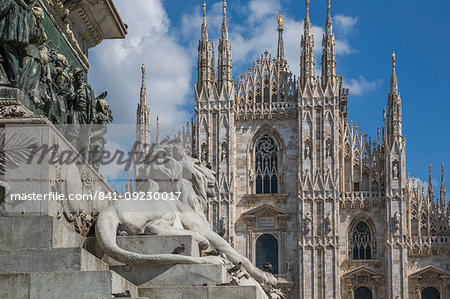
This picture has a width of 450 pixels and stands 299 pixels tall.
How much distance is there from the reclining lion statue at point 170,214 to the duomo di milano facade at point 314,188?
3017 centimetres

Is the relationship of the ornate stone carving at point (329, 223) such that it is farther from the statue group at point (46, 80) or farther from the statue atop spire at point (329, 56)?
the statue group at point (46, 80)

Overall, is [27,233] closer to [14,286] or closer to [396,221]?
[14,286]

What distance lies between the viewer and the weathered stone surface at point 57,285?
5.92 metres

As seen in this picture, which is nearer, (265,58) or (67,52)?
(67,52)

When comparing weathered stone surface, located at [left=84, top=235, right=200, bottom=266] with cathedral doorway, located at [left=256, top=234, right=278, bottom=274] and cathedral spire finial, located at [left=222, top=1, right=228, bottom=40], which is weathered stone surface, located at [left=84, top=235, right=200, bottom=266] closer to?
cathedral doorway, located at [left=256, top=234, right=278, bottom=274]

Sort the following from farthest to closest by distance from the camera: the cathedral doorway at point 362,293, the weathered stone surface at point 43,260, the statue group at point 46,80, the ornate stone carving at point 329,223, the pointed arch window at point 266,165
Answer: the pointed arch window at point 266,165 < the cathedral doorway at point 362,293 < the ornate stone carving at point 329,223 < the statue group at point 46,80 < the weathered stone surface at point 43,260

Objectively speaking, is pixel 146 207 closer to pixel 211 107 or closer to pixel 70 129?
pixel 70 129

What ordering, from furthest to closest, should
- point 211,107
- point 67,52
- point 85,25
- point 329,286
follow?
point 211,107 < point 329,286 < point 85,25 < point 67,52

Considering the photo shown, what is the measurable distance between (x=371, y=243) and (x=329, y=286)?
3.03m

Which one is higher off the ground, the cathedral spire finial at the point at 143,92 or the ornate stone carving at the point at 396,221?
the cathedral spire finial at the point at 143,92

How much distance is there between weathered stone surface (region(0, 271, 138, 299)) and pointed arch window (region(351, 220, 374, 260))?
34904 millimetres

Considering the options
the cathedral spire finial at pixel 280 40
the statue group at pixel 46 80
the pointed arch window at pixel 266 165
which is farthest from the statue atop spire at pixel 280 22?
the statue group at pixel 46 80

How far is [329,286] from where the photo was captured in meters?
38.7

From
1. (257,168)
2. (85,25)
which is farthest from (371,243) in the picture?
(85,25)
